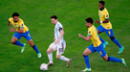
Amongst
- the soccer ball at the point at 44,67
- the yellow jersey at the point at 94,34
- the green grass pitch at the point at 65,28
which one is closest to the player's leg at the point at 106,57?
the yellow jersey at the point at 94,34

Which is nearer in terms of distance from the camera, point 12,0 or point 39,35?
point 39,35

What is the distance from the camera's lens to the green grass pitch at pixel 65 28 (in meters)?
15.7

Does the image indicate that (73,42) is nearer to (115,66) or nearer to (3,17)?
(115,66)

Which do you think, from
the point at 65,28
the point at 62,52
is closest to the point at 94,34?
the point at 62,52

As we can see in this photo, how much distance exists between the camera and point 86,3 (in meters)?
22.4

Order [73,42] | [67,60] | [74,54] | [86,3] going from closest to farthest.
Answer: [67,60] < [74,54] < [73,42] < [86,3]

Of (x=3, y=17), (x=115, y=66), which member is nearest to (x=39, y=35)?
(x=3, y=17)

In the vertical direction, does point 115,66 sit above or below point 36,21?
below

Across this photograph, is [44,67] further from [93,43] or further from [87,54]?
[93,43]

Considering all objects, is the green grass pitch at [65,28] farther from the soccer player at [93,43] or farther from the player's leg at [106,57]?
the soccer player at [93,43]

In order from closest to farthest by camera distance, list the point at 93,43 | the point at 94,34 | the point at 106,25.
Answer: the point at 94,34, the point at 93,43, the point at 106,25

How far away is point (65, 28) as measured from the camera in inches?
772

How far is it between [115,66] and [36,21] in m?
6.72

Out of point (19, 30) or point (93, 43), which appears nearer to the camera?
point (93, 43)
